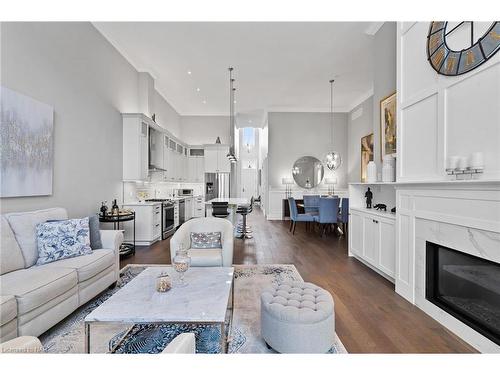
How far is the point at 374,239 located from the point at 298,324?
7.73ft

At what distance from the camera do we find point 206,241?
332 centimetres

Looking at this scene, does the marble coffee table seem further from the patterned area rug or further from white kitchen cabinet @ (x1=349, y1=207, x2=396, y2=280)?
white kitchen cabinet @ (x1=349, y1=207, x2=396, y2=280)

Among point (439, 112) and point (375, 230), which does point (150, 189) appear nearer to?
point (375, 230)

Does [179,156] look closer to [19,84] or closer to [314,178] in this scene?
[314,178]

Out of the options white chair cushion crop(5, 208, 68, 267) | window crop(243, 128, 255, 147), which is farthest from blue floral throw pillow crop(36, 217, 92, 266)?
window crop(243, 128, 255, 147)

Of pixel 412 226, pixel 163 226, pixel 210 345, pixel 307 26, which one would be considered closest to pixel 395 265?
pixel 412 226

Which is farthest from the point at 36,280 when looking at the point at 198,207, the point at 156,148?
the point at 198,207

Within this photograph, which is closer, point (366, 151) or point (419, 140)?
point (419, 140)

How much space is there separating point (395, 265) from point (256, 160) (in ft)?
42.8

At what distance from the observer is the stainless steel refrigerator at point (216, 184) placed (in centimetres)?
907

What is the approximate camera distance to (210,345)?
1940mm

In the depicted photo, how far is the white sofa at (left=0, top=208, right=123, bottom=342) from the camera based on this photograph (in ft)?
5.78

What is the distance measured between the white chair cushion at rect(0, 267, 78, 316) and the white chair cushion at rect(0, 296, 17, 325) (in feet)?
0.13

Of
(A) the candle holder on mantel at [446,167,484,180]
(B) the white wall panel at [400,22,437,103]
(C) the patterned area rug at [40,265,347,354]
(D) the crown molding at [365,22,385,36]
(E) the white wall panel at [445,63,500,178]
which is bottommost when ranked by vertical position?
(C) the patterned area rug at [40,265,347,354]
